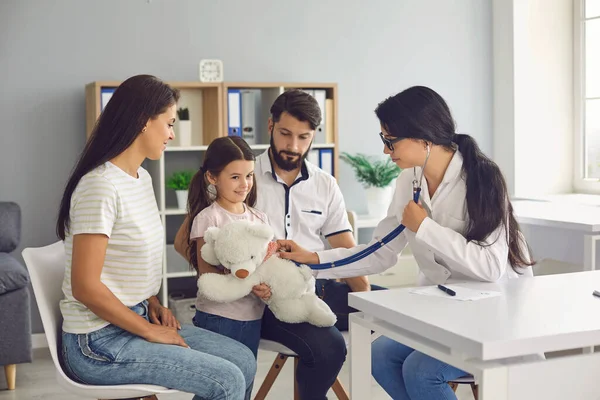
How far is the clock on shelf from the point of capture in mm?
4016

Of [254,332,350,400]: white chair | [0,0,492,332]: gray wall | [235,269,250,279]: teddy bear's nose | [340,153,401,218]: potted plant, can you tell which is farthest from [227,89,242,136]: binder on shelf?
[235,269,250,279]: teddy bear's nose

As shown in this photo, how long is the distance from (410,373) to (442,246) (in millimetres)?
335

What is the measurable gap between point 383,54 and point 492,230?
2779 mm

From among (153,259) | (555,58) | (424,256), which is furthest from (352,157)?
(153,259)

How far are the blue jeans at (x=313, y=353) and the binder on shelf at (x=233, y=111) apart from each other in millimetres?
1881

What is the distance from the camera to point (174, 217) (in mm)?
4152

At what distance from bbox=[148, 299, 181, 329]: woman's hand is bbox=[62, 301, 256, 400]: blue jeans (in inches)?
6.3

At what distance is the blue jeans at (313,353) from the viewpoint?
217 cm

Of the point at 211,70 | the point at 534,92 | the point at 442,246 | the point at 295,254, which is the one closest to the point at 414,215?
the point at 442,246

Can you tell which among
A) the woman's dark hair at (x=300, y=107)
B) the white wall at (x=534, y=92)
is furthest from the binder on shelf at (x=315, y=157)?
the woman's dark hair at (x=300, y=107)

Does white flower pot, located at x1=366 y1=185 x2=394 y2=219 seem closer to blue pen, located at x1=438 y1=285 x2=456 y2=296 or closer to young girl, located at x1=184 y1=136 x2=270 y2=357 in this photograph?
young girl, located at x1=184 y1=136 x2=270 y2=357

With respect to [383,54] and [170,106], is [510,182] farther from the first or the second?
[170,106]

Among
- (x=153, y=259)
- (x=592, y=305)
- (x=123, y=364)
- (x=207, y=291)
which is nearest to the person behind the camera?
(x=592, y=305)

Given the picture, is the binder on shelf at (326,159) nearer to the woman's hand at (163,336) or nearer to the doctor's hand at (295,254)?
the doctor's hand at (295,254)
